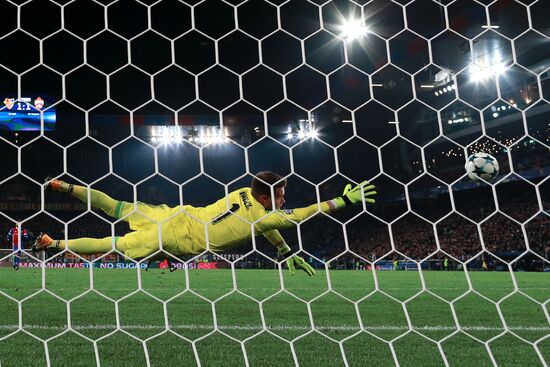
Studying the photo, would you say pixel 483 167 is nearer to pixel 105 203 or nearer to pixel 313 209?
pixel 313 209

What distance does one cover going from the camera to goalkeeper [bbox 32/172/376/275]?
7.36 ft

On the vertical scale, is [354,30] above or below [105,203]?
above

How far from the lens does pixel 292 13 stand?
7.91 m

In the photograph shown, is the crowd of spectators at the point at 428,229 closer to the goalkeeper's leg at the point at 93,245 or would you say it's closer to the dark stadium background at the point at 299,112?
the dark stadium background at the point at 299,112

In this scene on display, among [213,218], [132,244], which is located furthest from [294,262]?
[132,244]

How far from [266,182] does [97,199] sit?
0.77 m

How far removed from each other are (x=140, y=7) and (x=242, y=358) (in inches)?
228

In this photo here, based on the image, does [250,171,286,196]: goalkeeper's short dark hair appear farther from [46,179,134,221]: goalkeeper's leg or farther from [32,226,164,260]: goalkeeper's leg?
[46,179,134,221]: goalkeeper's leg

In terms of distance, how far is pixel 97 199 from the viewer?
2.28 metres

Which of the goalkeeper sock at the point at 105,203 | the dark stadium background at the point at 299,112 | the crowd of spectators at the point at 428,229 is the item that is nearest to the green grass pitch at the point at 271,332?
the goalkeeper sock at the point at 105,203

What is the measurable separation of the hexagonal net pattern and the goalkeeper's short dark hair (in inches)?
1.8

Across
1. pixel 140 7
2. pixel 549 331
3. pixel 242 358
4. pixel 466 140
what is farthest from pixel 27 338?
pixel 466 140

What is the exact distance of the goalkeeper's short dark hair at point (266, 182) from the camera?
2197 mm

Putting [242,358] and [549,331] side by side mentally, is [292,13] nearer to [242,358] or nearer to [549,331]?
[549,331]
